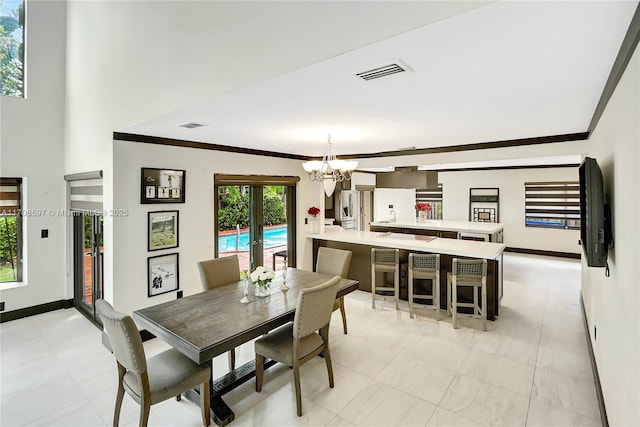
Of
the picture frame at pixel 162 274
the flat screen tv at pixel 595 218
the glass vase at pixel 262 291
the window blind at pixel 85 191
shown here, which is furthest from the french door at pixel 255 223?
the flat screen tv at pixel 595 218

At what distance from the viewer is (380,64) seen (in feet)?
5.67

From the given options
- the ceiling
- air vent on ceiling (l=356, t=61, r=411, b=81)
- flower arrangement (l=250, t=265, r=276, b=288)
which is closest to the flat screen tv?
the ceiling

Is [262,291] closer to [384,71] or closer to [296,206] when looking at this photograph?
[384,71]

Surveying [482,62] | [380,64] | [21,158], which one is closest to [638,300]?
[482,62]

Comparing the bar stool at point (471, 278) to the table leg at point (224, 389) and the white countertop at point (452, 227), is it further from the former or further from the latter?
the white countertop at point (452, 227)

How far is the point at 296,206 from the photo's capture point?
5.75m

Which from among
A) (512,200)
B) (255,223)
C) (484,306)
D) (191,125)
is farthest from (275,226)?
(512,200)

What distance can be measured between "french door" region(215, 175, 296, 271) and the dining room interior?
4 cm

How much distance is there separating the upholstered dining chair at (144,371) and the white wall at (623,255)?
8.00 feet

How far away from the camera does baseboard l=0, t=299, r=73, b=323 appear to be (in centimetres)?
444

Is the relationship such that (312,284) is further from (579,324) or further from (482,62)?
(579,324)

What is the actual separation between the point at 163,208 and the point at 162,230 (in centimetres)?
27

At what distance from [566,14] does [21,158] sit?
6.07m

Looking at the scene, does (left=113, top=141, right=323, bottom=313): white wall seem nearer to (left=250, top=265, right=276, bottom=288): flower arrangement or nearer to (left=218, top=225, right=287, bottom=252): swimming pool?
(left=218, top=225, right=287, bottom=252): swimming pool
